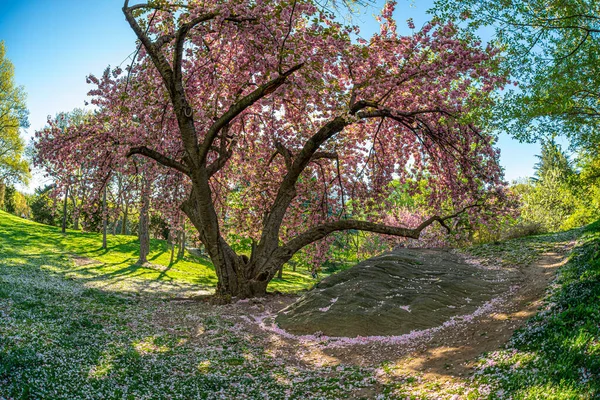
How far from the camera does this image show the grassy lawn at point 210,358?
19.9 feet

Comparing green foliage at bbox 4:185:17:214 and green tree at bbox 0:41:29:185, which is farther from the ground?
green tree at bbox 0:41:29:185

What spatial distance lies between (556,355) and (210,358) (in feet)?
21.8

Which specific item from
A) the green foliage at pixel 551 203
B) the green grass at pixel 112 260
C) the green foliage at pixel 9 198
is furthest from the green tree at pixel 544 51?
the green foliage at pixel 9 198

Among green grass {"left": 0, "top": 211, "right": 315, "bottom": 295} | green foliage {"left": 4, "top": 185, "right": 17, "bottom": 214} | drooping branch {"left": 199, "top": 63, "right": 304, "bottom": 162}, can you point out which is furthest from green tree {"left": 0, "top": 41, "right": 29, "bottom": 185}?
drooping branch {"left": 199, "top": 63, "right": 304, "bottom": 162}

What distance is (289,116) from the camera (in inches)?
742

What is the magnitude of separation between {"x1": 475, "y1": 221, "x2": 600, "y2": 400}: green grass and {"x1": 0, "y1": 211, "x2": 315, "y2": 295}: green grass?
16838 millimetres

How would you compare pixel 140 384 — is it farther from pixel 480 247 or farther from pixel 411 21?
pixel 480 247

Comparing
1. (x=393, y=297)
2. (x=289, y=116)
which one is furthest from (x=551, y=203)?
(x=393, y=297)

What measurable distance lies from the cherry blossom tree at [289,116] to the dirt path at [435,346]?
14.7 feet

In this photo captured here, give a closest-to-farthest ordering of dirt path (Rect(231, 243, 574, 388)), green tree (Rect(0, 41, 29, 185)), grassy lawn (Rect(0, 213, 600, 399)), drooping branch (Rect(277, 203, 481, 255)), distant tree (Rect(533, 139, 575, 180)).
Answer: grassy lawn (Rect(0, 213, 600, 399)) → dirt path (Rect(231, 243, 574, 388)) → drooping branch (Rect(277, 203, 481, 255)) → green tree (Rect(0, 41, 29, 185)) → distant tree (Rect(533, 139, 575, 180))

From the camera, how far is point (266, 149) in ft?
65.5

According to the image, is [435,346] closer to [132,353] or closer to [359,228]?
[132,353]

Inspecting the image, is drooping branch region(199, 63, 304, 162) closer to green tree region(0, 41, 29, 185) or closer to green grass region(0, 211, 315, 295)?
green grass region(0, 211, 315, 295)

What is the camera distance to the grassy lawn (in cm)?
605
